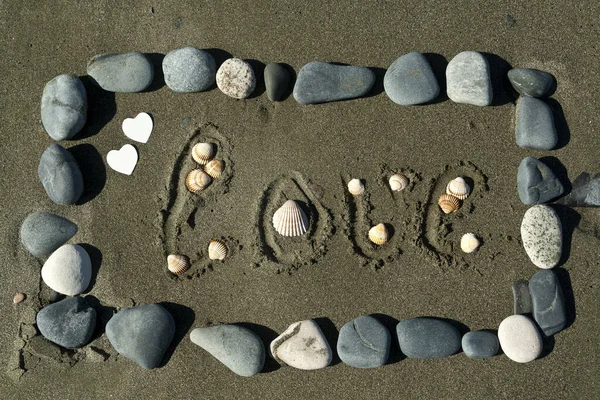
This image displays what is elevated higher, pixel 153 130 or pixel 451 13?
pixel 451 13

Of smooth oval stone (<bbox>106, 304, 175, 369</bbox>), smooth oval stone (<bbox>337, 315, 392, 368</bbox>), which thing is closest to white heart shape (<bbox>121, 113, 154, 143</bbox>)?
smooth oval stone (<bbox>106, 304, 175, 369</bbox>)

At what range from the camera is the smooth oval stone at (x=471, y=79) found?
2.67 metres

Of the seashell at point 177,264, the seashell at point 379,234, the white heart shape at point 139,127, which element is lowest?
the seashell at point 177,264

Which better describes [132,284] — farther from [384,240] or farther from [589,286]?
[589,286]

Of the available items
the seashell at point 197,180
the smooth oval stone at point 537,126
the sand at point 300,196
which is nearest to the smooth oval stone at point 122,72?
the sand at point 300,196

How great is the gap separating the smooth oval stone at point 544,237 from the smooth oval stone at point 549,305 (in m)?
0.10

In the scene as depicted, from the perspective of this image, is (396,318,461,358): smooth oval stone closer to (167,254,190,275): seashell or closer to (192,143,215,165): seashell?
(167,254,190,275): seashell

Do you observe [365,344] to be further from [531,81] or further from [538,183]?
[531,81]

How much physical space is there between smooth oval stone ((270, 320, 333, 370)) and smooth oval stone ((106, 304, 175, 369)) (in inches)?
25.9

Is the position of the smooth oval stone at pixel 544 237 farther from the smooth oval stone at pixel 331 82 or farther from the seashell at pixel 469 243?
the smooth oval stone at pixel 331 82

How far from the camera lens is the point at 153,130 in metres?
2.83

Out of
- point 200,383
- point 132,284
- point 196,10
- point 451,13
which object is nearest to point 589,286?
point 451,13

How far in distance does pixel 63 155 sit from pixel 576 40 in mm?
3288

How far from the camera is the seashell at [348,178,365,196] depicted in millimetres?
2730
